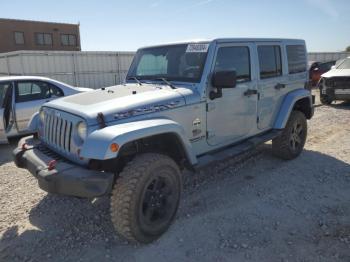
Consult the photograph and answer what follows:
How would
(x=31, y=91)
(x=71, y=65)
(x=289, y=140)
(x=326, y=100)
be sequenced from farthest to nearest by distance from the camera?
(x=71, y=65) → (x=326, y=100) → (x=31, y=91) → (x=289, y=140)

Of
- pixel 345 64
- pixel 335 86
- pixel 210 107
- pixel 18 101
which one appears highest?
pixel 345 64

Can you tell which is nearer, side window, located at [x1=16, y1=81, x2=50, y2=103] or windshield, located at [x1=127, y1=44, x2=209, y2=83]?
windshield, located at [x1=127, y1=44, x2=209, y2=83]

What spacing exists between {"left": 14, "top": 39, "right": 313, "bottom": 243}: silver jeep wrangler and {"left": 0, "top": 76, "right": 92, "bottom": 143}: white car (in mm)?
2707

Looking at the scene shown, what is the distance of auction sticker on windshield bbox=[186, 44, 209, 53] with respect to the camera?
13.4 feet

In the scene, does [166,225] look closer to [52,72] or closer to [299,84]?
[299,84]

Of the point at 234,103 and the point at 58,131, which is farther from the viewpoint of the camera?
the point at 234,103

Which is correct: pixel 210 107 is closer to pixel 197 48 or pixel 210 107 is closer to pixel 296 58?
pixel 197 48

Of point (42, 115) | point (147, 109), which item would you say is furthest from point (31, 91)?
point (147, 109)

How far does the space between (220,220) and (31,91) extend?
5.19m

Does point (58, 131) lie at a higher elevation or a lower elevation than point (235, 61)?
lower

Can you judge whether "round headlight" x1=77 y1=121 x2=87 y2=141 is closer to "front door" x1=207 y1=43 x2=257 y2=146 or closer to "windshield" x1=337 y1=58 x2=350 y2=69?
"front door" x1=207 y1=43 x2=257 y2=146

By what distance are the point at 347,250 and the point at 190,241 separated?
1.49m

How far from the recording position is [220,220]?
3748 mm

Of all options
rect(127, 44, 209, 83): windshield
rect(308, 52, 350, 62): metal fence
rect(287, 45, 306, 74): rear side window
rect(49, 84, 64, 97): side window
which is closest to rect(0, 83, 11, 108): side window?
rect(49, 84, 64, 97): side window
